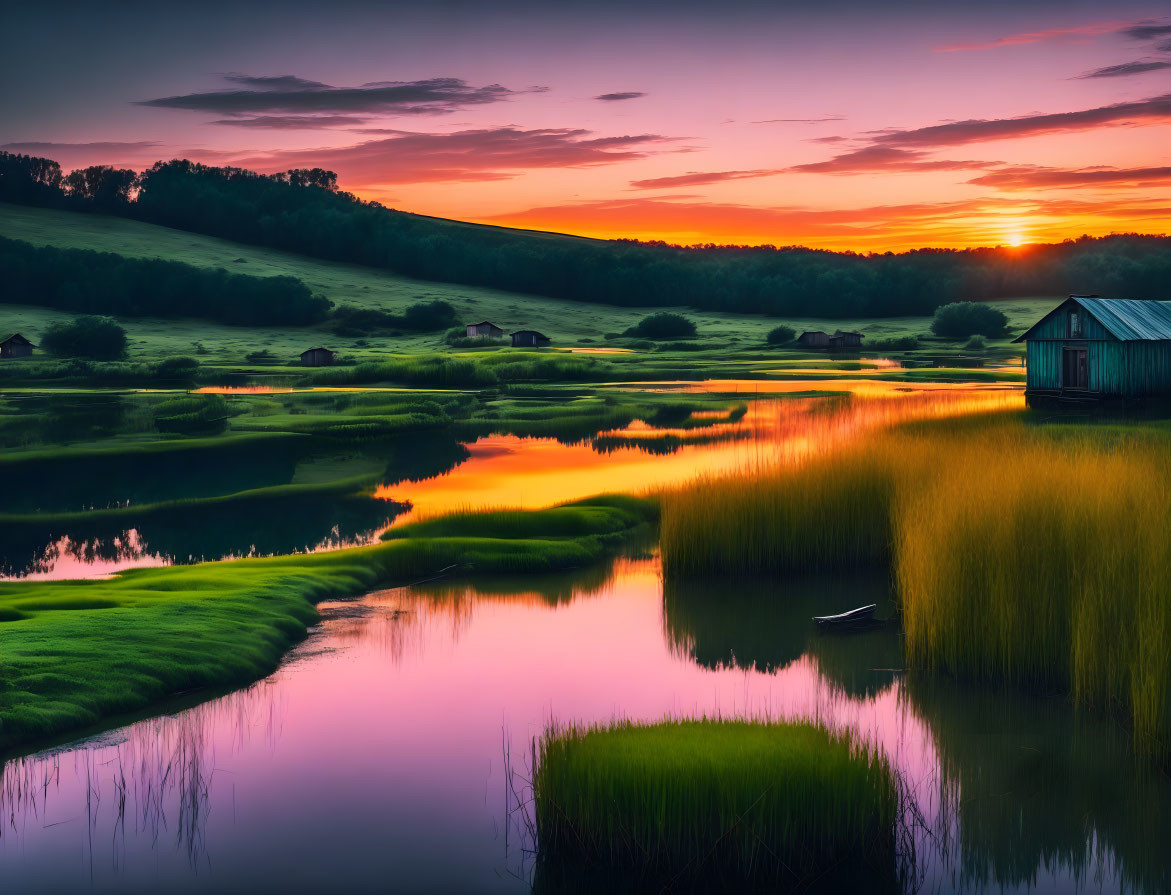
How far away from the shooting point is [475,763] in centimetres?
1291

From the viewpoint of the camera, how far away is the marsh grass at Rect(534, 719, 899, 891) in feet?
30.9

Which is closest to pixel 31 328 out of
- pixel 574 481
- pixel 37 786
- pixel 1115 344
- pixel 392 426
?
pixel 392 426

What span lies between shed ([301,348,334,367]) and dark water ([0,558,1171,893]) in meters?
84.7

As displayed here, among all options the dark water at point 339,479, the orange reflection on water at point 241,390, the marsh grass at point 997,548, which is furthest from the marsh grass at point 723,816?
the orange reflection on water at point 241,390

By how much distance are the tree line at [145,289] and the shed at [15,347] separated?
43.6 metres

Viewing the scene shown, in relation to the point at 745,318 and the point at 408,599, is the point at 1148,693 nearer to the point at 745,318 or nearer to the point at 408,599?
the point at 408,599

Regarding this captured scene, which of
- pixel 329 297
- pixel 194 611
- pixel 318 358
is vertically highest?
pixel 329 297

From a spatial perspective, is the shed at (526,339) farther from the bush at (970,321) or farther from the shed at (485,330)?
the bush at (970,321)

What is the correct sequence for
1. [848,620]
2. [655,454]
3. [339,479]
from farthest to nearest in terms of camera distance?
[655,454], [339,479], [848,620]

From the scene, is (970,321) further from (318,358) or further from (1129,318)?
(1129,318)

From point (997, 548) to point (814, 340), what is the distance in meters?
119

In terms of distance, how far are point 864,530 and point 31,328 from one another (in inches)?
4856

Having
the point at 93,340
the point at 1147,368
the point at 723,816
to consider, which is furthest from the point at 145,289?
the point at 723,816

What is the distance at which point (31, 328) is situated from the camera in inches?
4843
